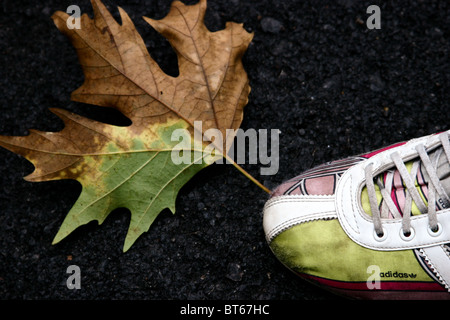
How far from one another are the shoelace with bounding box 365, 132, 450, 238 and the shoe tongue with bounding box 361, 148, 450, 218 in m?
0.01

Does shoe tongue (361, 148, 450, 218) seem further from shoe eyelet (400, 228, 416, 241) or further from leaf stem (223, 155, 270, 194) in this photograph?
leaf stem (223, 155, 270, 194)

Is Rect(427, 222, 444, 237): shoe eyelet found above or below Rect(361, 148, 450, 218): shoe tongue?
below

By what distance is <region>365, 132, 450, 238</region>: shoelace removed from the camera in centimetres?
140

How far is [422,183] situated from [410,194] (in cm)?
6

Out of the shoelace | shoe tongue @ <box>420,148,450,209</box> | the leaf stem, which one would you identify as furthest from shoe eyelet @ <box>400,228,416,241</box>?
the leaf stem

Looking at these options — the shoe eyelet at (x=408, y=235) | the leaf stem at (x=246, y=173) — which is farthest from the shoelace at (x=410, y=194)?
the leaf stem at (x=246, y=173)

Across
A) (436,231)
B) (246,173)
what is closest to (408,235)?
(436,231)

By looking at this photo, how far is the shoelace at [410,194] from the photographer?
1.40 meters

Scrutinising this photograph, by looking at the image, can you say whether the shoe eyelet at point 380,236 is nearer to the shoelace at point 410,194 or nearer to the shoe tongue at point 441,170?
the shoelace at point 410,194

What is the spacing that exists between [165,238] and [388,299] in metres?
0.83

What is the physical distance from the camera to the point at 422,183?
4.78 feet

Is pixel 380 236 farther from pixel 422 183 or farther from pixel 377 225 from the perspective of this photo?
pixel 422 183

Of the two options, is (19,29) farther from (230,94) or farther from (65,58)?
(230,94)
